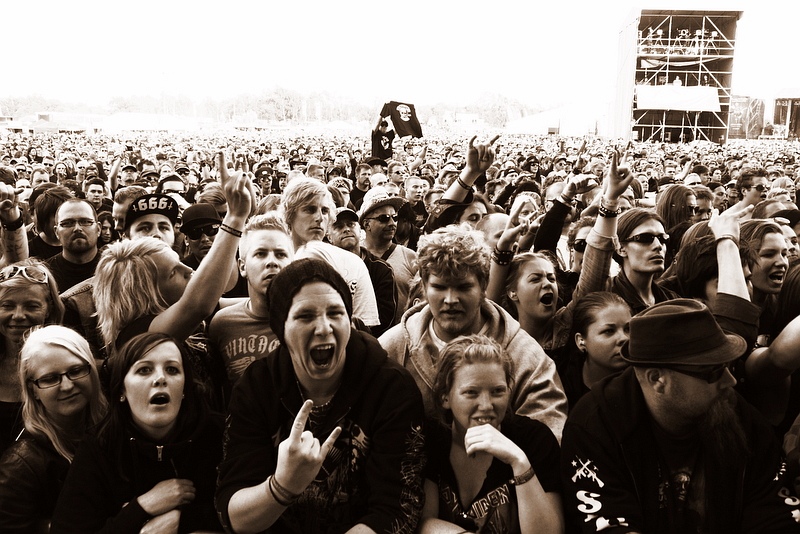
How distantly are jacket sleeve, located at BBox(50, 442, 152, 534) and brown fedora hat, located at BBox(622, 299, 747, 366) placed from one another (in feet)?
5.61

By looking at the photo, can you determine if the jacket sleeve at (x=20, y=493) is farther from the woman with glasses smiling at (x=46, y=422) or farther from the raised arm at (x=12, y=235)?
the raised arm at (x=12, y=235)

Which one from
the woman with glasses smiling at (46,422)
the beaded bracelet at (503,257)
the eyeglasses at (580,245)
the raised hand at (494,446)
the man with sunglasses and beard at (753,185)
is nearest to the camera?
the raised hand at (494,446)

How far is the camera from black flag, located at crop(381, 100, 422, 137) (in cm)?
1387

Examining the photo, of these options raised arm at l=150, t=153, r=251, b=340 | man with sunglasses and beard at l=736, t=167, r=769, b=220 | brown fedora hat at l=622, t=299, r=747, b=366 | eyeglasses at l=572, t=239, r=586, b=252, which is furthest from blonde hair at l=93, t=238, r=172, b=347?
man with sunglasses and beard at l=736, t=167, r=769, b=220

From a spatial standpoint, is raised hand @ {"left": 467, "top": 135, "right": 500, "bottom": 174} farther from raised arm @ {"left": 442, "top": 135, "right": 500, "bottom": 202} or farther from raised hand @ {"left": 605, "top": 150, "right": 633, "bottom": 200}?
raised hand @ {"left": 605, "top": 150, "right": 633, "bottom": 200}

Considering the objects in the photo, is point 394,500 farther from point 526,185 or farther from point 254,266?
point 526,185

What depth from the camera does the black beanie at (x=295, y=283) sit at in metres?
2.36

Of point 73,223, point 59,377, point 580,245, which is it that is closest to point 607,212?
point 580,245

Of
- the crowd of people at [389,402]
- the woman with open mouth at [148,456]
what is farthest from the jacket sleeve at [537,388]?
the woman with open mouth at [148,456]

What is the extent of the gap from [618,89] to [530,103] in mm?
107632

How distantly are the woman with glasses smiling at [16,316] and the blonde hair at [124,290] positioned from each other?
0.35 meters

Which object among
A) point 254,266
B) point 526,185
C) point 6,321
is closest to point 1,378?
point 6,321

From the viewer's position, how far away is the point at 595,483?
221 cm

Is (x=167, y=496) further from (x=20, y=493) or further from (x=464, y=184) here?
(x=464, y=184)
